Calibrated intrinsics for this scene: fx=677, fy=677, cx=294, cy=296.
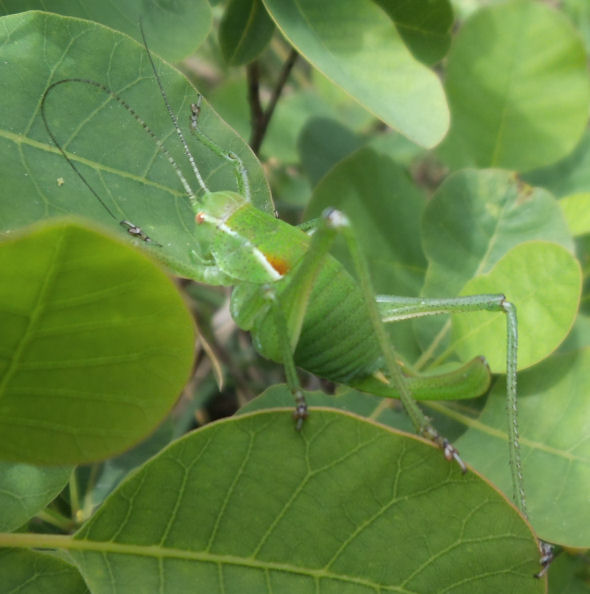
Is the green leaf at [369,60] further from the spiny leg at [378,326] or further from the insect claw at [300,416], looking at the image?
the insect claw at [300,416]

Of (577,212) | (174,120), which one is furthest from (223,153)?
(577,212)

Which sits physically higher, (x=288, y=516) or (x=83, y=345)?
(x=83, y=345)

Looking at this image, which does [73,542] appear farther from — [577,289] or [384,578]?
[577,289]

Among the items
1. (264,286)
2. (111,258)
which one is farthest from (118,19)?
(111,258)

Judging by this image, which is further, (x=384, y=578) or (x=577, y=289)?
(x=577, y=289)

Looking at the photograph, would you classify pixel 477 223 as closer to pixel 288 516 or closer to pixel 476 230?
pixel 476 230
